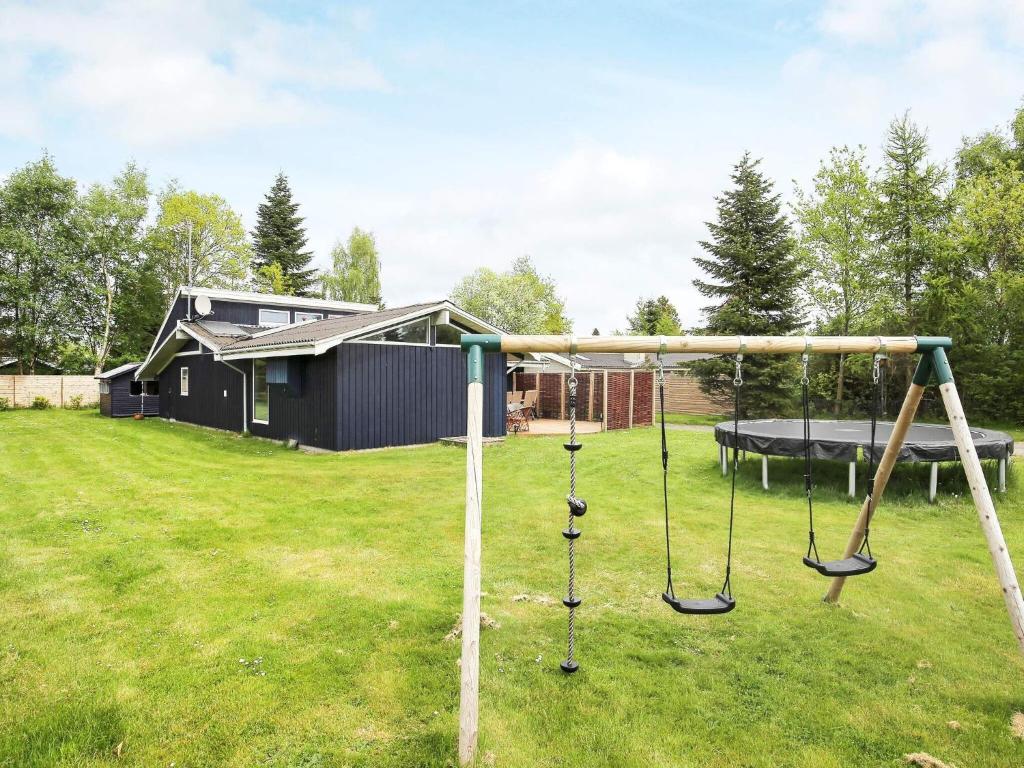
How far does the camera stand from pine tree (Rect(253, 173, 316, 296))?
113 feet

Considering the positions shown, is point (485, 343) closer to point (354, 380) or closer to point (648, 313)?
point (354, 380)

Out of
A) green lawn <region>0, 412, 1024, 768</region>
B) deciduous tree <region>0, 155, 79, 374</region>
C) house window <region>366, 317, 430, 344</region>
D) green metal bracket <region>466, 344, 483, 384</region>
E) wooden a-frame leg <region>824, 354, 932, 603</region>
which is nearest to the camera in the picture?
green lawn <region>0, 412, 1024, 768</region>

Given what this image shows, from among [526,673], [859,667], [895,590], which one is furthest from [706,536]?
[526,673]

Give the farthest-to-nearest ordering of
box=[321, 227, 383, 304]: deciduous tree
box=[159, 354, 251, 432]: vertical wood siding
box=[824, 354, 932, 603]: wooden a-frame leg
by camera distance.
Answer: box=[321, 227, 383, 304]: deciduous tree → box=[159, 354, 251, 432]: vertical wood siding → box=[824, 354, 932, 603]: wooden a-frame leg

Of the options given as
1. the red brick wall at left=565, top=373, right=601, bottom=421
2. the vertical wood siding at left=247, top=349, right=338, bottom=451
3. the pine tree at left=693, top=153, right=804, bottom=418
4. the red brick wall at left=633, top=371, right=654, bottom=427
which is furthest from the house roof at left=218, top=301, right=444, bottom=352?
the pine tree at left=693, top=153, right=804, bottom=418

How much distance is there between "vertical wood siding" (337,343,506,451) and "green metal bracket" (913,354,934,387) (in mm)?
7959

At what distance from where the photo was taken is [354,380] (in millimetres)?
10016

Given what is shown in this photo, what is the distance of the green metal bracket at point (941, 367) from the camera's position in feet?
9.43

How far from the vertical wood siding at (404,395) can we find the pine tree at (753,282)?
296 inches

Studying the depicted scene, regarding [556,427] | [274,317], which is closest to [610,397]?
[556,427]

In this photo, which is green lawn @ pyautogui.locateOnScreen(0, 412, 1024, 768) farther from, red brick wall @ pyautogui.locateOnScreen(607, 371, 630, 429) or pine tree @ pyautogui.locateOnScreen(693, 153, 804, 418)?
pine tree @ pyautogui.locateOnScreen(693, 153, 804, 418)

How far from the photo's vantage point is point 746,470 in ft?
26.5

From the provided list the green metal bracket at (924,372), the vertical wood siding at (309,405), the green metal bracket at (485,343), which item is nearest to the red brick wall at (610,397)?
the vertical wood siding at (309,405)

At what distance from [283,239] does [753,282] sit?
2844cm
